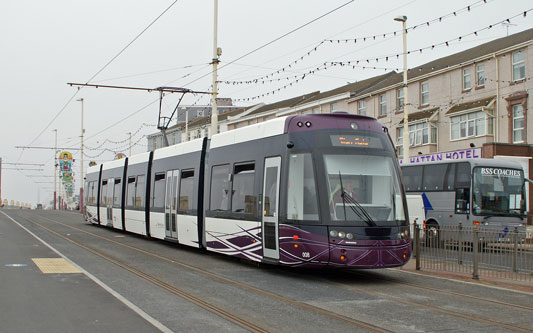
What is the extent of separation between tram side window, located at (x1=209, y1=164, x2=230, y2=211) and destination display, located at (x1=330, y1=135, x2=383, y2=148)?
12.3 ft

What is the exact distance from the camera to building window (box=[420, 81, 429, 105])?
40469 millimetres

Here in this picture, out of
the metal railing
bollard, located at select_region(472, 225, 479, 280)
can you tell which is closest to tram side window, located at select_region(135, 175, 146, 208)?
the metal railing

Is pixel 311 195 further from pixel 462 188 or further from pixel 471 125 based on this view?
pixel 471 125

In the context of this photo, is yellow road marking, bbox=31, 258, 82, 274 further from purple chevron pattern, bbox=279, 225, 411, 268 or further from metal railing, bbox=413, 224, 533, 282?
metal railing, bbox=413, 224, 533, 282

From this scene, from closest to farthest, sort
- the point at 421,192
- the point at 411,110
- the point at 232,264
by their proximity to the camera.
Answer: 1. the point at 232,264
2. the point at 421,192
3. the point at 411,110

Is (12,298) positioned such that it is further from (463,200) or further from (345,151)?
(463,200)

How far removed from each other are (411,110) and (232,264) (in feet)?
98.9

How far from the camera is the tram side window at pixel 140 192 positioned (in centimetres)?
2200

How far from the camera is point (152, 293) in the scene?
9859mm

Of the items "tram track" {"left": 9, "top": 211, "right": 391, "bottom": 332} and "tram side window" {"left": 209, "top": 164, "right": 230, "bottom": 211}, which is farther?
"tram side window" {"left": 209, "top": 164, "right": 230, "bottom": 211}

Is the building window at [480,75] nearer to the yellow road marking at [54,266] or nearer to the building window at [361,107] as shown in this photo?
the building window at [361,107]

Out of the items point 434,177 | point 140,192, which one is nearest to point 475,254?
point 434,177

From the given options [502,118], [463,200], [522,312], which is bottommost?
[522,312]

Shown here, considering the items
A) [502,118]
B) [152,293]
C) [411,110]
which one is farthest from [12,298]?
[411,110]
